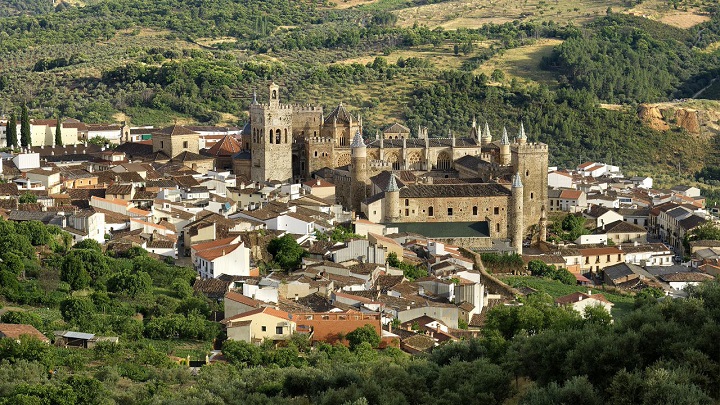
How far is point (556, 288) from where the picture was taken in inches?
1484

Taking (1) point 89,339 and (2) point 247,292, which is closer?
(1) point 89,339

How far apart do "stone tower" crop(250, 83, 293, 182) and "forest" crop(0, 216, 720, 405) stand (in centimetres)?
1257

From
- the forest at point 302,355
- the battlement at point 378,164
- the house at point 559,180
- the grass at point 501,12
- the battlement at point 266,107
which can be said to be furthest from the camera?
the grass at point 501,12

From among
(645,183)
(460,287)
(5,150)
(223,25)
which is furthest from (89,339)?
(223,25)

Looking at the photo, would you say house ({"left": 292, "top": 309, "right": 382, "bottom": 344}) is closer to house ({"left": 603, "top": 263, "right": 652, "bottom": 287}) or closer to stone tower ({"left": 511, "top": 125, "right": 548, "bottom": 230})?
house ({"left": 603, "top": 263, "right": 652, "bottom": 287})

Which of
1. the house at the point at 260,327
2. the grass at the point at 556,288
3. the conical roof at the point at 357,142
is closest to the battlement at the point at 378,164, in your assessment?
the conical roof at the point at 357,142

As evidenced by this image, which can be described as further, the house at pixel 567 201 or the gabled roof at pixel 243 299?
the house at pixel 567 201

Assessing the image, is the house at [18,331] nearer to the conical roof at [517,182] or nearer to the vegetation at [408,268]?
the vegetation at [408,268]

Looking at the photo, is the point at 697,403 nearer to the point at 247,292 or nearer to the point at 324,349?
the point at 324,349

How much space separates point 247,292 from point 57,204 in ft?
36.4

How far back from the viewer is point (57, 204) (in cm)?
3922

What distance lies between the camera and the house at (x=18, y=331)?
2512 centimetres

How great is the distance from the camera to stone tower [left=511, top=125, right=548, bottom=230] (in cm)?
4278

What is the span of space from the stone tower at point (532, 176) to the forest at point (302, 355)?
1124 centimetres
